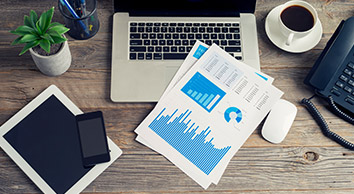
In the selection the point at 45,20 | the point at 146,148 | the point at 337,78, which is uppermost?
the point at 45,20

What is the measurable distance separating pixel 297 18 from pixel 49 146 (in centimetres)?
76

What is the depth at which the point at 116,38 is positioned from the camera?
113 cm

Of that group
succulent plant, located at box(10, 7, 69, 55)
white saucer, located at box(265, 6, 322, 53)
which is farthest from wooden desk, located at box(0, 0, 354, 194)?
succulent plant, located at box(10, 7, 69, 55)

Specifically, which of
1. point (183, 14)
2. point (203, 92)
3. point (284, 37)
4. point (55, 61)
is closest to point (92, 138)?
point (55, 61)

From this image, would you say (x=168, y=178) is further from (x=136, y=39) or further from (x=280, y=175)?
(x=136, y=39)

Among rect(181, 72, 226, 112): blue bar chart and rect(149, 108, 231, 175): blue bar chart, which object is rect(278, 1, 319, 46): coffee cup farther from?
rect(149, 108, 231, 175): blue bar chart

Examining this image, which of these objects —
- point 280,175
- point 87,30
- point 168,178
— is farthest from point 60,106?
point 280,175

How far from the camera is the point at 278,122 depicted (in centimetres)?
105

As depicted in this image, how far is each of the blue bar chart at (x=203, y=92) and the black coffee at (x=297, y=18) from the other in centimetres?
28

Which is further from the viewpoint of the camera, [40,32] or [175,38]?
[175,38]

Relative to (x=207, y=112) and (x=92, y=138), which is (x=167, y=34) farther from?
(x=92, y=138)

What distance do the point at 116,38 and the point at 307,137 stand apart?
60cm

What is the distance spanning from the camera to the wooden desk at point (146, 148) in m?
1.02

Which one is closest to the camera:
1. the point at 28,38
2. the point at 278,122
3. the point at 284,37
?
the point at 28,38
